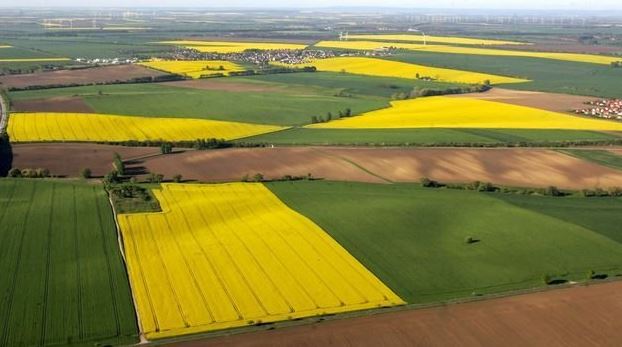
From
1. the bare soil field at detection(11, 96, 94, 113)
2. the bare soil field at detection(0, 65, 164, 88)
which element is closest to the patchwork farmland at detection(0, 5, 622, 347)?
the bare soil field at detection(11, 96, 94, 113)

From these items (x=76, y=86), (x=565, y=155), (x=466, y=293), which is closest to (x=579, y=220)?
(x=466, y=293)

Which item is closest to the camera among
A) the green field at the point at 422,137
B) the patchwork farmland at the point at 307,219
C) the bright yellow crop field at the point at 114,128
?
the patchwork farmland at the point at 307,219

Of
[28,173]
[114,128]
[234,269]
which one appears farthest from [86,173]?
[234,269]

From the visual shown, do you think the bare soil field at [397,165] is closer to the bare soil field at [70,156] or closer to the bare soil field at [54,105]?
the bare soil field at [70,156]

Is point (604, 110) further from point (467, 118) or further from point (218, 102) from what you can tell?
point (218, 102)

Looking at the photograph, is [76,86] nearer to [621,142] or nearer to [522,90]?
[522,90]

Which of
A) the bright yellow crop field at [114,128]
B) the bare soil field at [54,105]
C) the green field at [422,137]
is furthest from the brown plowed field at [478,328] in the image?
the bare soil field at [54,105]
